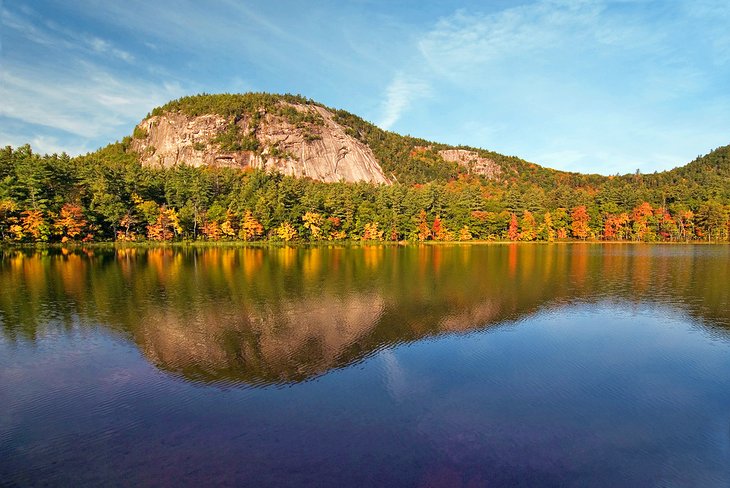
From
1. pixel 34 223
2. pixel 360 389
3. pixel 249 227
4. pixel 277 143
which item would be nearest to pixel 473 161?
pixel 277 143

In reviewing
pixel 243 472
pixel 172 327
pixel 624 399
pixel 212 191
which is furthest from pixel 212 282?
pixel 212 191

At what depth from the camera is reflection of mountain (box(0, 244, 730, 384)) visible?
1380 centimetres

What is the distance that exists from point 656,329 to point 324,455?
15.4 meters

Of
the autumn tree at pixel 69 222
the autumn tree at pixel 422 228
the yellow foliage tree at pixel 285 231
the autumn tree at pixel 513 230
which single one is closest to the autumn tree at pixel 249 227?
the yellow foliage tree at pixel 285 231

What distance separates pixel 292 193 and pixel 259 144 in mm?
69103

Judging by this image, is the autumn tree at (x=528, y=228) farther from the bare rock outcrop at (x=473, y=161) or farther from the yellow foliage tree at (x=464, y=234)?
the bare rock outcrop at (x=473, y=161)

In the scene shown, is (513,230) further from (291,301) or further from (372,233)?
(291,301)

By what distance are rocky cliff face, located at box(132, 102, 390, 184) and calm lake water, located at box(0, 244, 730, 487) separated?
11410 centimetres

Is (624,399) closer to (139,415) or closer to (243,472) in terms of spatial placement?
(243,472)

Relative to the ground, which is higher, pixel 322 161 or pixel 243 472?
pixel 322 161

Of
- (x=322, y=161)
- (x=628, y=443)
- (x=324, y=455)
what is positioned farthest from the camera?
(x=322, y=161)

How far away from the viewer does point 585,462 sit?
7.89m

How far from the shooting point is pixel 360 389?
1093 centimetres

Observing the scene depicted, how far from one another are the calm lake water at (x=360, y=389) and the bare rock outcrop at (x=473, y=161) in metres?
150
